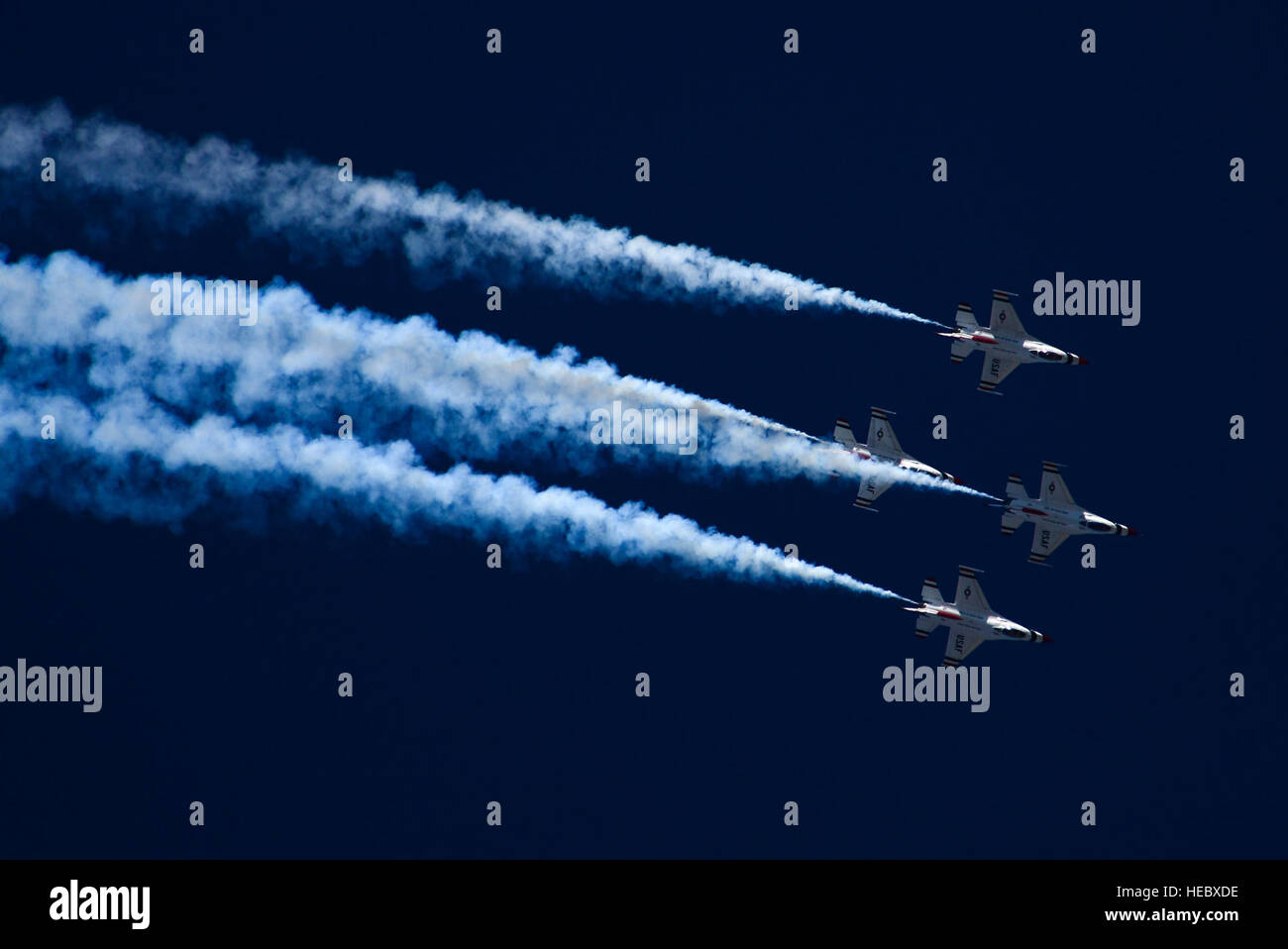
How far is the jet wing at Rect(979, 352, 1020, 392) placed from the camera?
6781 centimetres

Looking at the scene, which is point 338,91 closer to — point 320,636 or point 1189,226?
point 320,636

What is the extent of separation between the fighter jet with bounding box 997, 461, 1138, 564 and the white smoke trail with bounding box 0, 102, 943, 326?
5.50m

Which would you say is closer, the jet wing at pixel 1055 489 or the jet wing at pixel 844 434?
the jet wing at pixel 844 434

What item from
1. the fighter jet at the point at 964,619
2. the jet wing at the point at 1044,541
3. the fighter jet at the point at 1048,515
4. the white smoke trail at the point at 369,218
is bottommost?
the fighter jet at the point at 964,619

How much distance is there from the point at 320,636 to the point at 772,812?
13771mm

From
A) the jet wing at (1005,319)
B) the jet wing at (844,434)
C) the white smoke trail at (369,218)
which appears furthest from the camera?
the jet wing at (1005,319)

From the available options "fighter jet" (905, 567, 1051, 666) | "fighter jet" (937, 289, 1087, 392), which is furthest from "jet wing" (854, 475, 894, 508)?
"fighter jet" (937, 289, 1087, 392)

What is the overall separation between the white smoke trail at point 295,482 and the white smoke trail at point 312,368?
0.69 metres

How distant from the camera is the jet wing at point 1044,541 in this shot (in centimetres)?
6775

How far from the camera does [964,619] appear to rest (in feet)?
218

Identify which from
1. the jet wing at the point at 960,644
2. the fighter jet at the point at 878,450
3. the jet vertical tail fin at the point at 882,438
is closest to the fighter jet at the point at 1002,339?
the jet vertical tail fin at the point at 882,438

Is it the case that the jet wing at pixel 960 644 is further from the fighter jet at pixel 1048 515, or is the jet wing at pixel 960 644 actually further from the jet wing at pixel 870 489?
the jet wing at pixel 870 489
